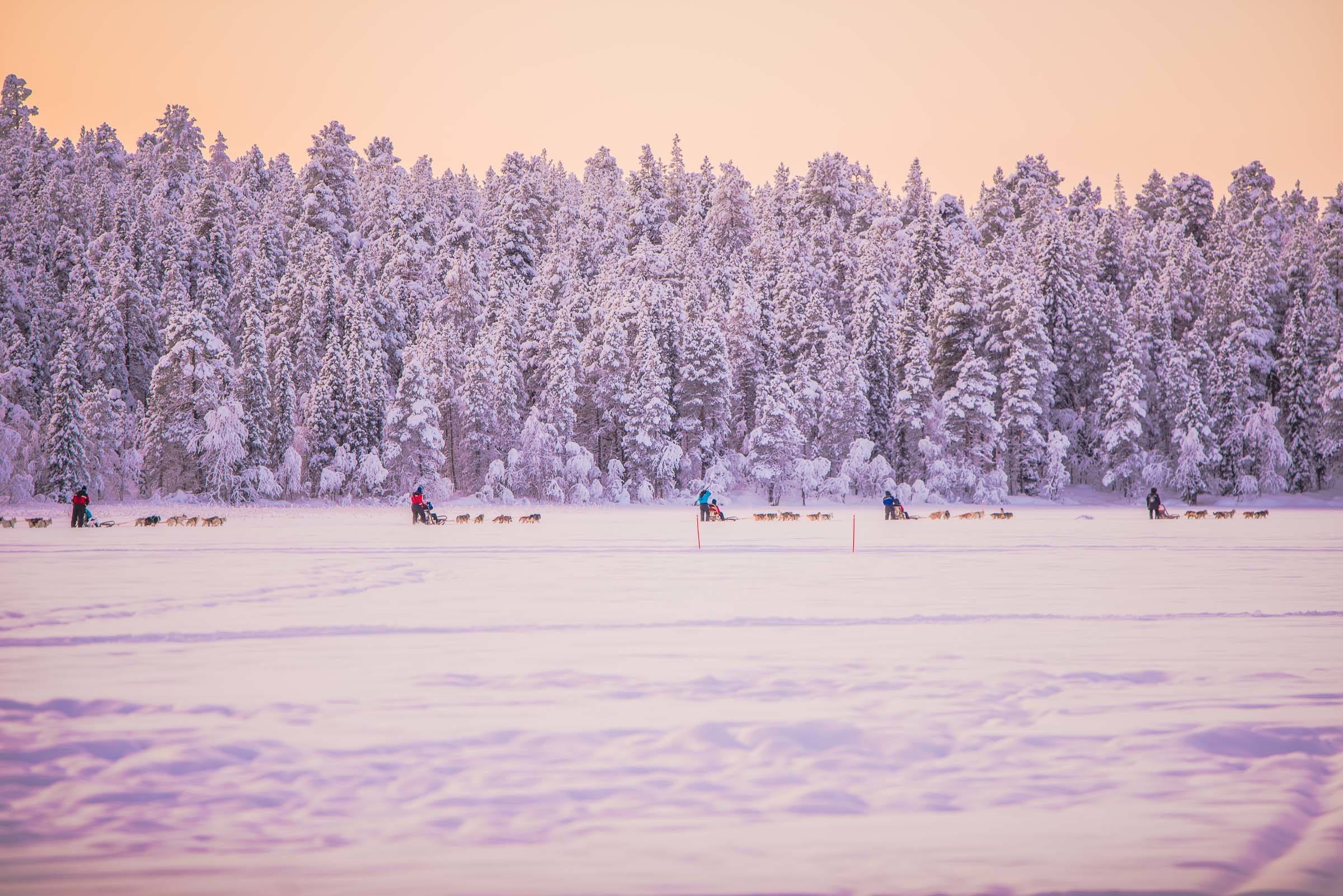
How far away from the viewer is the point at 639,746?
24.7 ft

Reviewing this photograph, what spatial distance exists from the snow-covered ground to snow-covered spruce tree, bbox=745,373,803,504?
47389 mm

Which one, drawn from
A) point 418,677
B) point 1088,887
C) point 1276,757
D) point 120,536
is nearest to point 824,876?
point 1088,887

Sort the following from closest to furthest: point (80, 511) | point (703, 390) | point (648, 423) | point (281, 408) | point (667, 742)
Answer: point (667, 742)
point (80, 511)
point (281, 408)
point (648, 423)
point (703, 390)

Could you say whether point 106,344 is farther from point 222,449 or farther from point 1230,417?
point 1230,417

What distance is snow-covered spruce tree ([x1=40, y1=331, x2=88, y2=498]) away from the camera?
5691cm

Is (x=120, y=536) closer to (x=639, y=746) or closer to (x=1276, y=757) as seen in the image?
(x=639, y=746)

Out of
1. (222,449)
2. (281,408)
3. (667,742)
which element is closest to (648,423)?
(281,408)

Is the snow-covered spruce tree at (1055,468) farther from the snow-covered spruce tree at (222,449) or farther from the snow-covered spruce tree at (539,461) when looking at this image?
the snow-covered spruce tree at (222,449)

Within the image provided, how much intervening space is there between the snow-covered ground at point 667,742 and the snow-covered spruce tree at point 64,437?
154ft

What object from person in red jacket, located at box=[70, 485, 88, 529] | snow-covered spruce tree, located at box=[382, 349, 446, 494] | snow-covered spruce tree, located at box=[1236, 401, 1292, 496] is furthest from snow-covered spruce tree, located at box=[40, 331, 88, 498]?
snow-covered spruce tree, located at box=[1236, 401, 1292, 496]

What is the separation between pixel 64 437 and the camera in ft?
188

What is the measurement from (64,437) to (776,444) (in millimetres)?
40278

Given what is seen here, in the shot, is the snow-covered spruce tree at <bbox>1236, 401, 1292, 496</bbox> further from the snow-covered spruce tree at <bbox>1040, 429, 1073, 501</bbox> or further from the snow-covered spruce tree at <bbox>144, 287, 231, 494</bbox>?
the snow-covered spruce tree at <bbox>144, 287, 231, 494</bbox>

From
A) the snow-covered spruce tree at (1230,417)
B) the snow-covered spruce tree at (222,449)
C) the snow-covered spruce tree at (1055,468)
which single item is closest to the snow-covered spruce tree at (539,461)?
the snow-covered spruce tree at (222,449)
